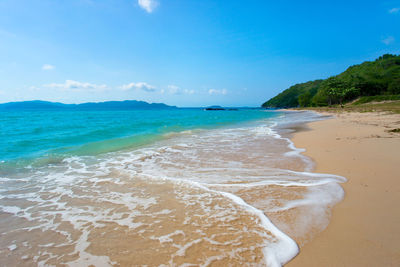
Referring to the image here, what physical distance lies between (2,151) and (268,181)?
1548 centimetres

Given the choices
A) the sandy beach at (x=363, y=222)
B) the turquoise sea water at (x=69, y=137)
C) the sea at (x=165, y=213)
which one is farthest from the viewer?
the turquoise sea water at (x=69, y=137)

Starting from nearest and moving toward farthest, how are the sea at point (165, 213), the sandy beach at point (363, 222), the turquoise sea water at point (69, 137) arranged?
the sandy beach at point (363, 222)
the sea at point (165, 213)
the turquoise sea water at point (69, 137)

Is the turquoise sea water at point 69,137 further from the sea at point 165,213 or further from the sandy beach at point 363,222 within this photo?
the sandy beach at point 363,222

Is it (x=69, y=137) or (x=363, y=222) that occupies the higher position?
(x=363, y=222)

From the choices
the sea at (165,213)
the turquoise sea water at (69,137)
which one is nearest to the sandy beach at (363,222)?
the sea at (165,213)

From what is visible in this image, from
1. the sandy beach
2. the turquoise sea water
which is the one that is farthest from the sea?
the turquoise sea water

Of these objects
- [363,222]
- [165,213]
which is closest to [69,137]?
[165,213]

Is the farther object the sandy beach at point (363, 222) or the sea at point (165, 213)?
the sea at point (165, 213)

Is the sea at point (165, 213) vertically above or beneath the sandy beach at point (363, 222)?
beneath

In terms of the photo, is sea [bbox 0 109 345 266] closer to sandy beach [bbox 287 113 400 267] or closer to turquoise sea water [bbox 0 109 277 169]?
sandy beach [bbox 287 113 400 267]

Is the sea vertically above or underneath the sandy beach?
underneath

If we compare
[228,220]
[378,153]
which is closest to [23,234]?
[228,220]

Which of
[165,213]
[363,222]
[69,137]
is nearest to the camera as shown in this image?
[363,222]

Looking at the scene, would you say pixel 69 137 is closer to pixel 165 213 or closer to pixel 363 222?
pixel 165 213
